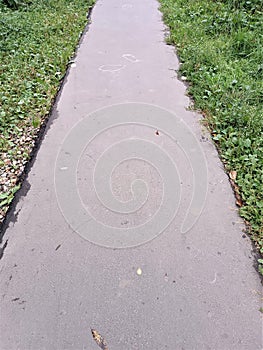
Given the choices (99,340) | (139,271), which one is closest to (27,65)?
(139,271)

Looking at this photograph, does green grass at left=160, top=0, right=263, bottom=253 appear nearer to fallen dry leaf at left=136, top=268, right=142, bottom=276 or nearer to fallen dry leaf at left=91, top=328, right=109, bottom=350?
fallen dry leaf at left=136, top=268, right=142, bottom=276

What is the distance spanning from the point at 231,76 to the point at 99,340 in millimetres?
2994

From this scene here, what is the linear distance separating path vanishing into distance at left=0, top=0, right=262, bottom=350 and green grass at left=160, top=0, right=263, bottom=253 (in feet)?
0.47

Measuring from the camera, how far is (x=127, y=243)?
1.73 m

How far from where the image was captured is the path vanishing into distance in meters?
1.36

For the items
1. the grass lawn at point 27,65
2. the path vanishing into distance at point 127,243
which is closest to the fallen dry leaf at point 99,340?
the path vanishing into distance at point 127,243

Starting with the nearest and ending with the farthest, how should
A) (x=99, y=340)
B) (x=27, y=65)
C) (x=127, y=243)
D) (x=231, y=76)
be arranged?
(x=99, y=340) < (x=127, y=243) < (x=231, y=76) < (x=27, y=65)

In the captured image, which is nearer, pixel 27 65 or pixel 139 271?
pixel 139 271

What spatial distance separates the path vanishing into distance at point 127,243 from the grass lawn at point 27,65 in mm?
160

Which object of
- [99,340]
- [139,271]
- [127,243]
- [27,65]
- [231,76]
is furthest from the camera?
[27,65]

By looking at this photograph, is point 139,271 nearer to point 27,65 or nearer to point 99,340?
point 99,340

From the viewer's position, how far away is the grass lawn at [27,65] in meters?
2.35

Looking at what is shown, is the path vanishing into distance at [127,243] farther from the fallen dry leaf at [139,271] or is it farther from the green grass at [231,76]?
the green grass at [231,76]

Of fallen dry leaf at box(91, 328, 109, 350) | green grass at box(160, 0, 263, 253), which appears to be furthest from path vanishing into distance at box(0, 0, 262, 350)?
green grass at box(160, 0, 263, 253)
